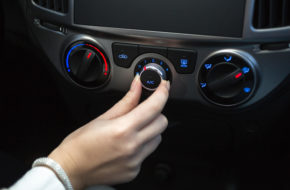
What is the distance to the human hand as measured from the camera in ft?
1.75

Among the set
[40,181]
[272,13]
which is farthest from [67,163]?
[272,13]

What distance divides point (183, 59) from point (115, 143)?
22 cm

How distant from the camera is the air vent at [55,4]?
2.29ft

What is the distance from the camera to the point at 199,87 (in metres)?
0.65

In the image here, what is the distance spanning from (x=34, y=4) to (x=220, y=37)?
42 cm

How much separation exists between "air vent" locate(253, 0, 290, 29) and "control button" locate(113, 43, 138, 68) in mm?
231

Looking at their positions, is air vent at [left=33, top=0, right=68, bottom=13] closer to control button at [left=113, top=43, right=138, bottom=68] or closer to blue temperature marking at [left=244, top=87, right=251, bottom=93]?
control button at [left=113, top=43, right=138, bottom=68]

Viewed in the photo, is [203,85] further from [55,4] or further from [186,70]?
[55,4]

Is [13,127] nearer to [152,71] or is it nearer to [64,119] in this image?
[64,119]

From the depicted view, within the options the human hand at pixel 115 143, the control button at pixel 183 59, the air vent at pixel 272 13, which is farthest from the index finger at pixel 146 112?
the air vent at pixel 272 13

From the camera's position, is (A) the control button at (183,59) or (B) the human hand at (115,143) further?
(A) the control button at (183,59)

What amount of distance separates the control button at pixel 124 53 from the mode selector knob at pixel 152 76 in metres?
0.04

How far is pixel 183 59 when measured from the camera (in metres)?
0.64

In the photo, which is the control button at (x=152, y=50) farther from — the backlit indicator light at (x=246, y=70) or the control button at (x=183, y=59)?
the backlit indicator light at (x=246, y=70)
